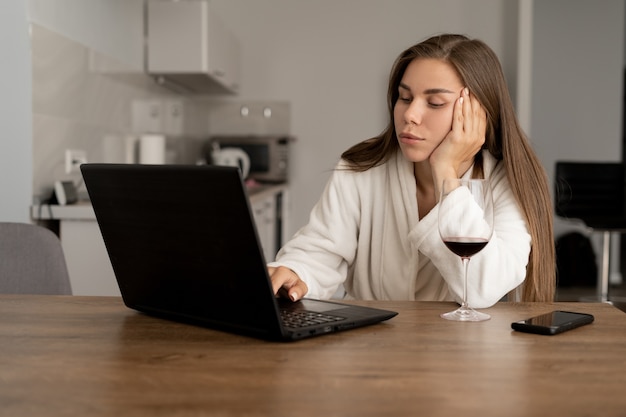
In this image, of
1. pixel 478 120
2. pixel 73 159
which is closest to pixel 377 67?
pixel 73 159

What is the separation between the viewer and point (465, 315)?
48.6 inches

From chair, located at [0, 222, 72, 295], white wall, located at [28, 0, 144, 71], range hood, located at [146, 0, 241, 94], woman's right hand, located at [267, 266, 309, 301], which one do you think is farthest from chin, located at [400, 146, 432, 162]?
range hood, located at [146, 0, 241, 94]

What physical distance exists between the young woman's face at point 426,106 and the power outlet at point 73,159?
6.07ft

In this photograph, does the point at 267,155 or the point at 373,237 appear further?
the point at 267,155

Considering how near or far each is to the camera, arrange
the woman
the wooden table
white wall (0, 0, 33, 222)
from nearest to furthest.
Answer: the wooden table
the woman
white wall (0, 0, 33, 222)

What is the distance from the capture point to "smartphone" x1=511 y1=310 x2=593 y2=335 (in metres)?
1.11

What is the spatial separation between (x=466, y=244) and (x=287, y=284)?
0.36 metres

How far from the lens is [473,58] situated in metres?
1.72

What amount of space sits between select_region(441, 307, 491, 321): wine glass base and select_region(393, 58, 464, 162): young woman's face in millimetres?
512

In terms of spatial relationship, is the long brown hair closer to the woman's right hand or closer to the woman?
the woman

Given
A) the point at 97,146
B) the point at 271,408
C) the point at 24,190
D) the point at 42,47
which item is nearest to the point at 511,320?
the point at 271,408

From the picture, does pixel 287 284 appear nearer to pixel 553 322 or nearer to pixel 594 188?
pixel 553 322

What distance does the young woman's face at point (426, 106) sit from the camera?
1666mm

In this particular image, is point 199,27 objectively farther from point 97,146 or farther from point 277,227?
point 277,227
